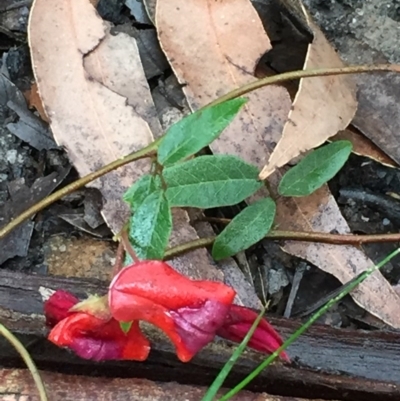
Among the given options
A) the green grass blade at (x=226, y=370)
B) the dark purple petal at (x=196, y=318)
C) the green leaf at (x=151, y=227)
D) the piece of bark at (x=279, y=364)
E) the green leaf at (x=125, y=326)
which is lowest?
the piece of bark at (x=279, y=364)

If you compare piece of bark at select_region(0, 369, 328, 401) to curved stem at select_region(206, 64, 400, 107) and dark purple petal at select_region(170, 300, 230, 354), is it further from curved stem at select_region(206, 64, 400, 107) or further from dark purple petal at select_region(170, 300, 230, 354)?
curved stem at select_region(206, 64, 400, 107)

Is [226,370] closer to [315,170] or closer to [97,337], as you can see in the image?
[97,337]

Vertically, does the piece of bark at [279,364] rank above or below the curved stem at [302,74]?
below

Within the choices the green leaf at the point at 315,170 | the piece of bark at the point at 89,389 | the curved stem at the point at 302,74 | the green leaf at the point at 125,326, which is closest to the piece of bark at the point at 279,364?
the piece of bark at the point at 89,389

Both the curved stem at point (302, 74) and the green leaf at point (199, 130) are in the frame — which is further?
the curved stem at point (302, 74)

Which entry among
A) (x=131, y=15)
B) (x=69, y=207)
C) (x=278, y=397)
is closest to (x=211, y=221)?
(x=69, y=207)

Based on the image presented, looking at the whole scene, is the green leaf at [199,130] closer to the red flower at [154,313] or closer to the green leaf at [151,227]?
the green leaf at [151,227]
